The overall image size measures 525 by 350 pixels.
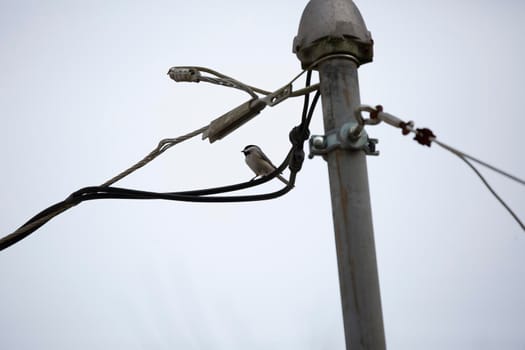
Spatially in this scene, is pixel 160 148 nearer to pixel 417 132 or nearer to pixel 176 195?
pixel 176 195

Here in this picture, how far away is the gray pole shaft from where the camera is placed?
2.38m

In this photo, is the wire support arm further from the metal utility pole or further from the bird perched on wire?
the bird perched on wire

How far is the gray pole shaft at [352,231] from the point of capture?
7.80 ft

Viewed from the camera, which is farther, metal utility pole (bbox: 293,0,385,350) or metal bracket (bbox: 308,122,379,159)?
metal bracket (bbox: 308,122,379,159)

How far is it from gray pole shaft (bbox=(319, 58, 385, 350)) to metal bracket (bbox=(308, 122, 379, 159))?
30mm

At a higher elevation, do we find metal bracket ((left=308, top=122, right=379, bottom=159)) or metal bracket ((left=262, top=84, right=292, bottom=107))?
metal bracket ((left=262, top=84, right=292, bottom=107))

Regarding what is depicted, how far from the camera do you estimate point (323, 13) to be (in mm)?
2811

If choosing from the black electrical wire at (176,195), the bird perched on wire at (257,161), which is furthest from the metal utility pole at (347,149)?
the bird perched on wire at (257,161)

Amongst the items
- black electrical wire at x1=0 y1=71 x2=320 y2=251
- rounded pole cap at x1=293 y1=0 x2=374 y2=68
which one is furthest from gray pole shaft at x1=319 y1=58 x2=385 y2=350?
black electrical wire at x1=0 y1=71 x2=320 y2=251

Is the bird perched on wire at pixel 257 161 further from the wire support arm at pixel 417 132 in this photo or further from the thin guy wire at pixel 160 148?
the wire support arm at pixel 417 132

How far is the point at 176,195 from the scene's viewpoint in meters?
3.31

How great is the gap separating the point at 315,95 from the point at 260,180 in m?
0.65

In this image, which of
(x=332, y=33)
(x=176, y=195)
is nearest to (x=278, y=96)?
(x=332, y=33)

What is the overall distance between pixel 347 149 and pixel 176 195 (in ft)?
3.90
